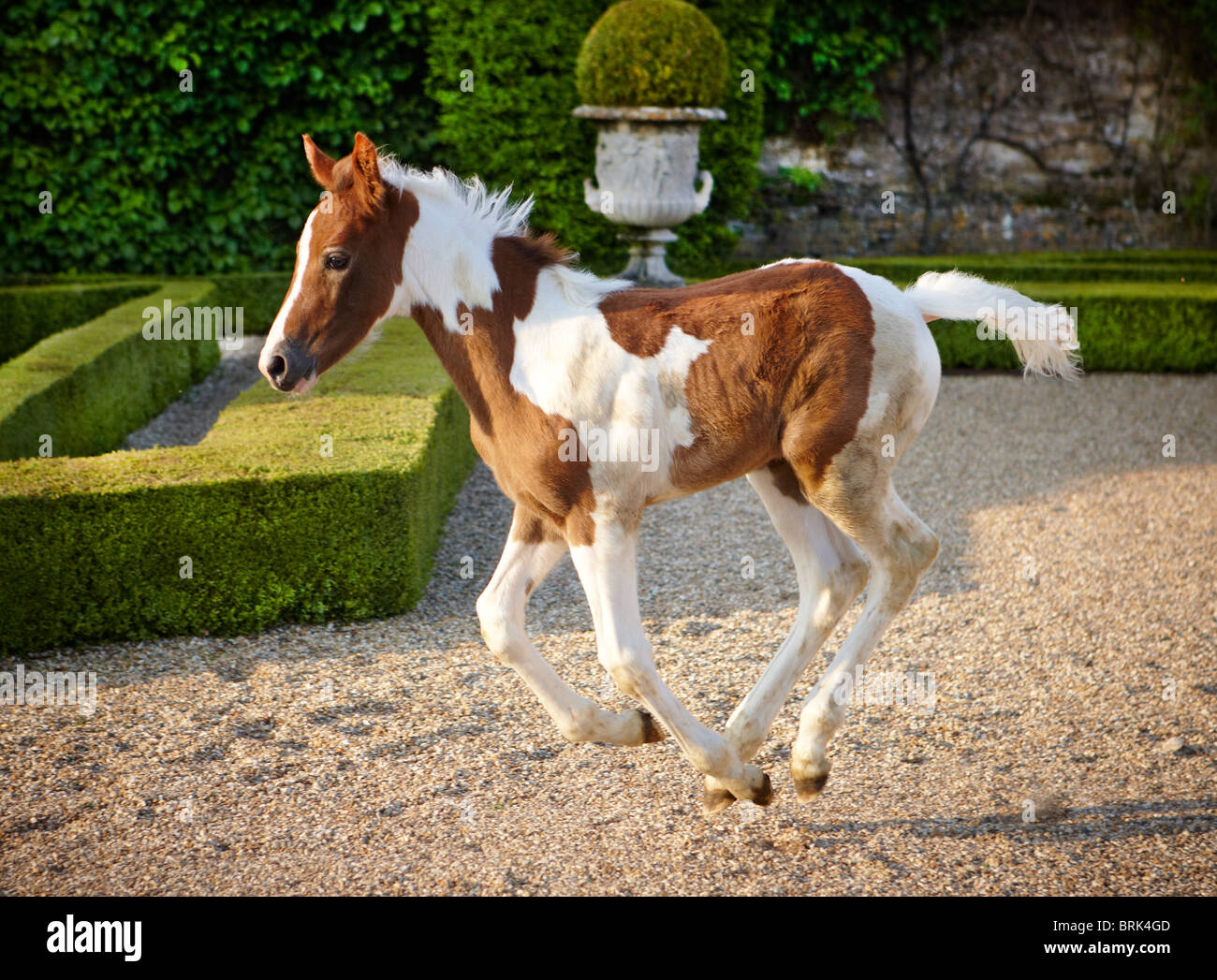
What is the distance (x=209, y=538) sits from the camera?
17.3 feet

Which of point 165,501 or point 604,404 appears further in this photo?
point 165,501

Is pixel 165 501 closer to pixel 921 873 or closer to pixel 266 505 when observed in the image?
pixel 266 505

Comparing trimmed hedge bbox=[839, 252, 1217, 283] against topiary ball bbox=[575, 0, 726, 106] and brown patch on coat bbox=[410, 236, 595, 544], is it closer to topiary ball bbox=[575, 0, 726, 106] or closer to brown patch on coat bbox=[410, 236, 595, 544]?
topiary ball bbox=[575, 0, 726, 106]

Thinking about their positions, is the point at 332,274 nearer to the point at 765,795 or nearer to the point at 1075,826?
the point at 765,795

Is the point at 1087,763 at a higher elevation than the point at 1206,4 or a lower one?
lower

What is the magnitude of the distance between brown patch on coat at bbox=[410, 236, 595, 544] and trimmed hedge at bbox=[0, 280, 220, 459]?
385 cm

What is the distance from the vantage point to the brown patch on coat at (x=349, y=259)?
3.21 metres

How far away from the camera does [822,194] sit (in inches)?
572

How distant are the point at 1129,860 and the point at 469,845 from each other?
195 centimetres

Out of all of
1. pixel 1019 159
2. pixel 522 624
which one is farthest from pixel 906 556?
pixel 1019 159

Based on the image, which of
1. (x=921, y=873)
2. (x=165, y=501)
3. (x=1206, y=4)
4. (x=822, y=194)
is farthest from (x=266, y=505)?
(x=1206, y=4)

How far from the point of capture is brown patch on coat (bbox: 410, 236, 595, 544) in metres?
3.29

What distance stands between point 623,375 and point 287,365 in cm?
93

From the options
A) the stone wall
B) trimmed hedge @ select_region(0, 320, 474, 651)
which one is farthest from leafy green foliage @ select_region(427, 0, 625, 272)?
trimmed hedge @ select_region(0, 320, 474, 651)
